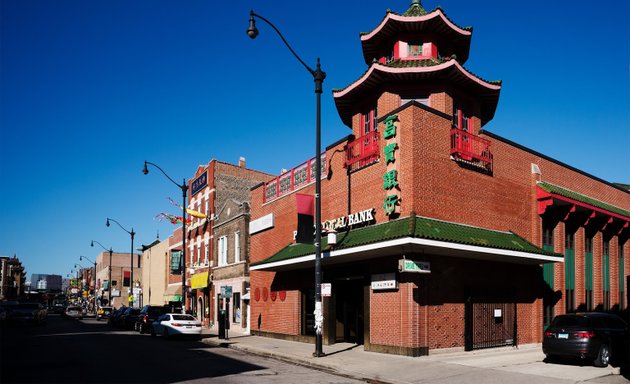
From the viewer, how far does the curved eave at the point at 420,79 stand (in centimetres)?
2259

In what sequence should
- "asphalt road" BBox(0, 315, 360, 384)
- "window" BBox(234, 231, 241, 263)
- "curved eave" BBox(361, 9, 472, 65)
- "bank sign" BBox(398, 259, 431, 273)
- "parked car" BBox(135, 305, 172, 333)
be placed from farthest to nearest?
1. "window" BBox(234, 231, 241, 263)
2. "parked car" BBox(135, 305, 172, 333)
3. "curved eave" BBox(361, 9, 472, 65)
4. "bank sign" BBox(398, 259, 431, 273)
5. "asphalt road" BBox(0, 315, 360, 384)

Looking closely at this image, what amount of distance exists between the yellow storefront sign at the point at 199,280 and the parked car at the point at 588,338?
97.3ft

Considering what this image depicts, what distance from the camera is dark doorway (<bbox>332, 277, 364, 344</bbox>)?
77.9 feet

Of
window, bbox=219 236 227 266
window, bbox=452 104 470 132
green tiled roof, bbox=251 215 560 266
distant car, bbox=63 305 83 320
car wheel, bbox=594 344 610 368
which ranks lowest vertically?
distant car, bbox=63 305 83 320

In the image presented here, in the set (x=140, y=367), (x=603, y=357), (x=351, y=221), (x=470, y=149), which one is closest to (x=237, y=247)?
(x=351, y=221)

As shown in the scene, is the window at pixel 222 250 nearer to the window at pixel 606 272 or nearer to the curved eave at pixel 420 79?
the curved eave at pixel 420 79

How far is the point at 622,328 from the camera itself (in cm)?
1709

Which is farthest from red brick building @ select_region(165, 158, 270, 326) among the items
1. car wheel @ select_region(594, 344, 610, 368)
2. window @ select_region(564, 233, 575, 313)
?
car wheel @ select_region(594, 344, 610, 368)

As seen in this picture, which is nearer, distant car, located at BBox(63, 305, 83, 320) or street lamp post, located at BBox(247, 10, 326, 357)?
street lamp post, located at BBox(247, 10, 326, 357)

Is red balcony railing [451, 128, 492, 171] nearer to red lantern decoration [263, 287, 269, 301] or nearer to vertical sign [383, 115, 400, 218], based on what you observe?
vertical sign [383, 115, 400, 218]

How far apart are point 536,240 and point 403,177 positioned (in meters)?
8.43

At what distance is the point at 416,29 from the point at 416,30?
112mm

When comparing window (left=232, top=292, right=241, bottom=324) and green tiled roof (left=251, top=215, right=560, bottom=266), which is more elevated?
green tiled roof (left=251, top=215, right=560, bottom=266)

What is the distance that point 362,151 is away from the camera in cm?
2272
